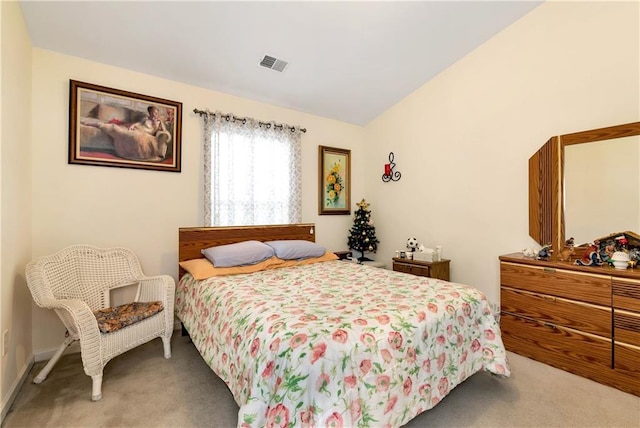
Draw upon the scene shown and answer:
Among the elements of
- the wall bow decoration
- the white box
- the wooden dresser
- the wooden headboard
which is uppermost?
the wall bow decoration

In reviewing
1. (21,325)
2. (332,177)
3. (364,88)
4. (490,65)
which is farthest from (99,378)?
(490,65)

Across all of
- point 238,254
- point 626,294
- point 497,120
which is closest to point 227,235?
point 238,254

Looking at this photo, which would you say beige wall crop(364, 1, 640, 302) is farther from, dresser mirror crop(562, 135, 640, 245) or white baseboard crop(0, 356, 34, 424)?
white baseboard crop(0, 356, 34, 424)

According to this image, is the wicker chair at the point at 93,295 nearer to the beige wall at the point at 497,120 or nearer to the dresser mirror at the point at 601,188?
the beige wall at the point at 497,120

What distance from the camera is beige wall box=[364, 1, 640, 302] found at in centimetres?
250

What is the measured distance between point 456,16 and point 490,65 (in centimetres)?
77

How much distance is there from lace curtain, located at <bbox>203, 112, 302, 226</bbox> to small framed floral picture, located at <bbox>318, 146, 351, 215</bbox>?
43 centimetres

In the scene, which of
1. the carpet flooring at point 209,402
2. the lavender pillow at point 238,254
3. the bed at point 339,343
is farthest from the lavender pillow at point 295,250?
the carpet flooring at point 209,402

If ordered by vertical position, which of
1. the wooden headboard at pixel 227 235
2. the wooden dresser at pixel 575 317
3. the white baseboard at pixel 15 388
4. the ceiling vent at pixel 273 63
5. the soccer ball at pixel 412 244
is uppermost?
the ceiling vent at pixel 273 63

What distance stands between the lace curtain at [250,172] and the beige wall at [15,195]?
1.41m

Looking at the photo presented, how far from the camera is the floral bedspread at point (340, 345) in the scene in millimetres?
1264

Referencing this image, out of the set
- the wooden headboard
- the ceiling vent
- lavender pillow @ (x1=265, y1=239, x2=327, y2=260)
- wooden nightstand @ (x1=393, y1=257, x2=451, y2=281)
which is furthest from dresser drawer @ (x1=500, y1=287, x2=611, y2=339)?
the ceiling vent

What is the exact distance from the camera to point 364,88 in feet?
12.3

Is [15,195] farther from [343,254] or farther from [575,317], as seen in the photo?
[575,317]
